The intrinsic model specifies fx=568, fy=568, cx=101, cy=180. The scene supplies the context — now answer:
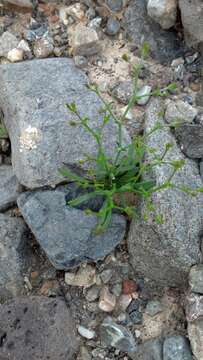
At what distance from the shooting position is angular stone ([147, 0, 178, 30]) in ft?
11.4

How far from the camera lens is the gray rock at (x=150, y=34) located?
11.8ft

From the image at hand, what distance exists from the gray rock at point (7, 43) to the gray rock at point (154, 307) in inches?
73.8

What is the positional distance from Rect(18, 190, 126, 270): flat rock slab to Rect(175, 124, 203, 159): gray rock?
0.55 metres

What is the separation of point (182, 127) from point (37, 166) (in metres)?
0.87

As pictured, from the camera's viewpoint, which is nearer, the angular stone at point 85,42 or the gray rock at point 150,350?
the gray rock at point 150,350

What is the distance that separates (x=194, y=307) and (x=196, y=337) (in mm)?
158

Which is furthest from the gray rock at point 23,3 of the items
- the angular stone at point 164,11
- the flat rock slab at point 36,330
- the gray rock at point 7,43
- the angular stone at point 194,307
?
the angular stone at point 194,307

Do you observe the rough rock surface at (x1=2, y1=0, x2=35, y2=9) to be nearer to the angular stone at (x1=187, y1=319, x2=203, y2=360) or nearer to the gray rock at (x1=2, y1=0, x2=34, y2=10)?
the gray rock at (x1=2, y1=0, x2=34, y2=10)

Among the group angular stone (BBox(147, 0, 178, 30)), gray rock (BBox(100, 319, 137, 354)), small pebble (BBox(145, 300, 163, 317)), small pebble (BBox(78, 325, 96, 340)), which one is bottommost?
small pebble (BBox(78, 325, 96, 340))

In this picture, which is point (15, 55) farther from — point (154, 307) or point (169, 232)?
point (154, 307)

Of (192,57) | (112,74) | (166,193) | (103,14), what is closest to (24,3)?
(103,14)

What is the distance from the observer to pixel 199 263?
10.3ft

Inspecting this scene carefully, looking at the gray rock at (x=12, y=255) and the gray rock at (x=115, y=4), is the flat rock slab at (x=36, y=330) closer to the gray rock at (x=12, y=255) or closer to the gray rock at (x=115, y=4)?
the gray rock at (x=12, y=255)

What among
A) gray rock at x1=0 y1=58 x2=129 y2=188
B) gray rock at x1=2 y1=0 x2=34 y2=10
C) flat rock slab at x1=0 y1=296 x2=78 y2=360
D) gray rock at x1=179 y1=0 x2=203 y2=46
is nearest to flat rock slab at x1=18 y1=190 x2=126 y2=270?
gray rock at x1=0 y1=58 x2=129 y2=188
